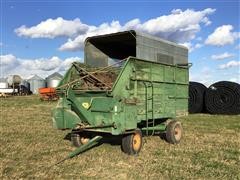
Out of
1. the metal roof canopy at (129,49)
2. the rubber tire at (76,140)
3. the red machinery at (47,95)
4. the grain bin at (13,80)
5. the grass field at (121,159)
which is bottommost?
the grass field at (121,159)

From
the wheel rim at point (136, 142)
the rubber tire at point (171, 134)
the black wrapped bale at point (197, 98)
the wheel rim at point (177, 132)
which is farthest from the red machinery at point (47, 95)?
the wheel rim at point (136, 142)

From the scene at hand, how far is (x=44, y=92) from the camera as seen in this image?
1273 inches

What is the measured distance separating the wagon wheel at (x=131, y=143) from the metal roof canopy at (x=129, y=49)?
1987mm

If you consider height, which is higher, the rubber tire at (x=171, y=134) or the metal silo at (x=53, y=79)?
the metal silo at (x=53, y=79)

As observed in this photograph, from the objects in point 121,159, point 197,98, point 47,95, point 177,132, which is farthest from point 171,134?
point 47,95

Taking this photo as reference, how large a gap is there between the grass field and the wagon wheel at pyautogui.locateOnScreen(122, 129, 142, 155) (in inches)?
6.5

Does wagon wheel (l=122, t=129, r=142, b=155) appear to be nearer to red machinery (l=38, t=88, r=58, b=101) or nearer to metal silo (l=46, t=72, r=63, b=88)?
red machinery (l=38, t=88, r=58, b=101)

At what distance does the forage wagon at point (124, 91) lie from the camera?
844 centimetres

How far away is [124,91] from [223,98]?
1230 cm

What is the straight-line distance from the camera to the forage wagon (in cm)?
844

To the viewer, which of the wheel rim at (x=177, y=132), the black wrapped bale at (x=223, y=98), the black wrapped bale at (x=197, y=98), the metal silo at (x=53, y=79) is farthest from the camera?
the metal silo at (x=53, y=79)

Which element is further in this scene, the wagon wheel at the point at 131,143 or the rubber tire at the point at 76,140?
the rubber tire at the point at 76,140

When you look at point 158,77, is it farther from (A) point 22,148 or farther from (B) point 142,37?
(A) point 22,148

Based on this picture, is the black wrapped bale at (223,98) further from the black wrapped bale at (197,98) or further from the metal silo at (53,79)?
the metal silo at (53,79)
